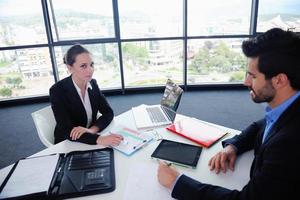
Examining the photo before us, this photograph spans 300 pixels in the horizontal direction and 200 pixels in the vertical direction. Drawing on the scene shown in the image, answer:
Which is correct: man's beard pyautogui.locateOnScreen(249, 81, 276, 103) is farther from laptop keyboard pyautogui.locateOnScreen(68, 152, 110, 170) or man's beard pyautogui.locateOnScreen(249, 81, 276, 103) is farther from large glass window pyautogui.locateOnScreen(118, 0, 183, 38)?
large glass window pyautogui.locateOnScreen(118, 0, 183, 38)

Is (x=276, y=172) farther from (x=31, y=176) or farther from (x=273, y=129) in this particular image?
(x=31, y=176)

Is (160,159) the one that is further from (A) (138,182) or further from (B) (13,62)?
(B) (13,62)

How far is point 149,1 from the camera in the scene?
4.10 metres

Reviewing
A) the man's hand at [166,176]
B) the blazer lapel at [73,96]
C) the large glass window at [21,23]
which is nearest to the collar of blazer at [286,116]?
the man's hand at [166,176]

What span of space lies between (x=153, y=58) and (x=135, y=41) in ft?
1.60

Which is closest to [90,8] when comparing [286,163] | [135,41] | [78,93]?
[135,41]

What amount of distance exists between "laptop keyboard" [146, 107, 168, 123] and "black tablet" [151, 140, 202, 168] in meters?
0.32

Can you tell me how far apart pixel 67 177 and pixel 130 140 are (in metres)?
0.45

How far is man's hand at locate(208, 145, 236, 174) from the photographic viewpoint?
117 cm

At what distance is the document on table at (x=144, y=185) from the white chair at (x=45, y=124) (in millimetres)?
841

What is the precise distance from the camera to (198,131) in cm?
155

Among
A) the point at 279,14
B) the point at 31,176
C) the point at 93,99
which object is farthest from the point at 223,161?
the point at 279,14

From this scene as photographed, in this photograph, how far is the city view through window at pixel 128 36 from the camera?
13.0 feet

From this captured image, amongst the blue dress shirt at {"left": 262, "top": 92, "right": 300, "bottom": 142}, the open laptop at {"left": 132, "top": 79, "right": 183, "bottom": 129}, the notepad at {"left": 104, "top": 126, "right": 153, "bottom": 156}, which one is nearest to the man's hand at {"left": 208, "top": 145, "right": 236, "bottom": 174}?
the blue dress shirt at {"left": 262, "top": 92, "right": 300, "bottom": 142}
